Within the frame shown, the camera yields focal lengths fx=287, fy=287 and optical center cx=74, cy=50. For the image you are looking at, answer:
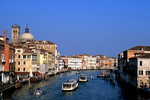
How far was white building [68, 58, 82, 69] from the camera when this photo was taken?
14918 cm

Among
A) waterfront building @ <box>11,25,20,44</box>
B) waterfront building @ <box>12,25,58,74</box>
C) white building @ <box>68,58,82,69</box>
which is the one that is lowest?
white building @ <box>68,58,82,69</box>

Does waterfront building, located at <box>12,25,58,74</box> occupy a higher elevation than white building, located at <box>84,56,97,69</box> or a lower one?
higher

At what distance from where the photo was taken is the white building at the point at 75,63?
149 m

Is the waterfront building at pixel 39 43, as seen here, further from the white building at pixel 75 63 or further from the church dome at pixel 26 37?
the white building at pixel 75 63

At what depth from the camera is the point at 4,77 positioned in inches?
1742

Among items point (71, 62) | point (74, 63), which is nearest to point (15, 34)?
point (71, 62)

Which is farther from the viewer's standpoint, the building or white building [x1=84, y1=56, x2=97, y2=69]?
white building [x1=84, y1=56, x2=97, y2=69]

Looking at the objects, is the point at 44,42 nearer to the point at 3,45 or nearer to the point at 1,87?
the point at 3,45

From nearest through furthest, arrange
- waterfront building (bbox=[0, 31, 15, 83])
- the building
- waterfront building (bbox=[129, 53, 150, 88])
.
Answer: waterfront building (bbox=[129, 53, 150, 88]), waterfront building (bbox=[0, 31, 15, 83]), the building

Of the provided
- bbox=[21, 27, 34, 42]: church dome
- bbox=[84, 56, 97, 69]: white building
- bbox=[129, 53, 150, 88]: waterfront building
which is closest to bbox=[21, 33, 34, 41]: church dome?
bbox=[21, 27, 34, 42]: church dome

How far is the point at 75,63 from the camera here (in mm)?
151750

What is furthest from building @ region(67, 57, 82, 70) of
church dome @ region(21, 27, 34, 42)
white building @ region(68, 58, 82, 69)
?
church dome @ region(21, 27, 34, 42)

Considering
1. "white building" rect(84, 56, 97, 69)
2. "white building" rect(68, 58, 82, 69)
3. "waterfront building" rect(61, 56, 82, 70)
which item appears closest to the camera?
"waterfront building" rect(61, 56, 82, 70)

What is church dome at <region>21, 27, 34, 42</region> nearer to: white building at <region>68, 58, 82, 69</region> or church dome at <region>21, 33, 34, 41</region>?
church dome at <region>21, 33, 34, 41</region>
